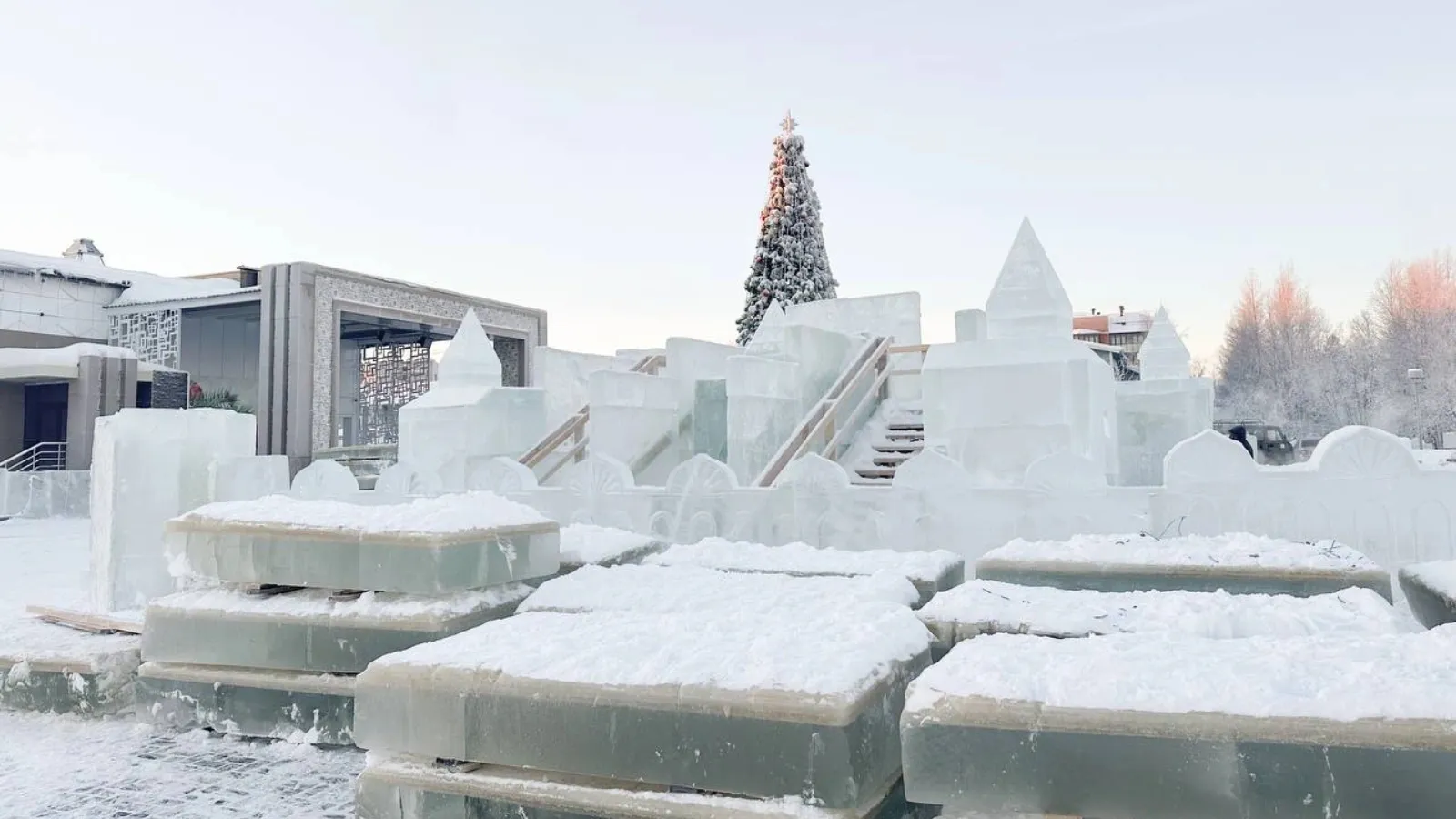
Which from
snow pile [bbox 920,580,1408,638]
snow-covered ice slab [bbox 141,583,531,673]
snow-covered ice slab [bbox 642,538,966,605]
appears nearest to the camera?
snow pile [bbox 920,580,1408,638]

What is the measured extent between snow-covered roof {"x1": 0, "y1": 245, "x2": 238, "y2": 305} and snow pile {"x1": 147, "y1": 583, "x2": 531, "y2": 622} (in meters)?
24.5

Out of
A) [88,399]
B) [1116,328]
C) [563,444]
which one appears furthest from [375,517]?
[1116,328]

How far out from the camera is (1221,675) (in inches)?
68.1

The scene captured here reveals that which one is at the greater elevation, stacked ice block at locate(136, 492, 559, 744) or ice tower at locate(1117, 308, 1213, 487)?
ice tower at locate(1117, 308, 1213, 487)

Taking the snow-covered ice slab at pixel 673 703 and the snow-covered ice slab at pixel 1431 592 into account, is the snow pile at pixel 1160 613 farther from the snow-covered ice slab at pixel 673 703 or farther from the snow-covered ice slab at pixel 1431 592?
the snow-covered ice slab at pixel 673 703

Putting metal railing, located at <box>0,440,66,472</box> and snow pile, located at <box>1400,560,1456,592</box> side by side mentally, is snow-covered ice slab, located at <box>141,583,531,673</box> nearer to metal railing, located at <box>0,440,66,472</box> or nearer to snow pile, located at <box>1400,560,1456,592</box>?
snow pile, located at <box>1400,560,1456,592</box>

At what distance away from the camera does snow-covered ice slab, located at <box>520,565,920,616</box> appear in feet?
9.48

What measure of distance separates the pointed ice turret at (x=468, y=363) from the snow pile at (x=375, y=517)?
647cm

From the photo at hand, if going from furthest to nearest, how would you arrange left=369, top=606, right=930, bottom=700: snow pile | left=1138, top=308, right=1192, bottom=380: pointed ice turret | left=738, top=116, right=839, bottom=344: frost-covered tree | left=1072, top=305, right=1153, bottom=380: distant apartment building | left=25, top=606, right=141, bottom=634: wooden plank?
left=1072, top=305, right=1153, bottom=380: distant apartment building → left=738, top=116, right=839, bottom=344: frost-covered tree → left=1138, top=308, right=1192, bottom=380: pointed ice turret → left=25, top=606, right=141, bottom=634: wooden plank → left=369, top=606, right=930, bottom=700: snow pile

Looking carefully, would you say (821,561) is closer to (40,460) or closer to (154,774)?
A: (154,774)

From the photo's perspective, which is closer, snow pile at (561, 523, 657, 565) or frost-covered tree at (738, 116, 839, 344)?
snow pile at (561, 523, 657, 565)

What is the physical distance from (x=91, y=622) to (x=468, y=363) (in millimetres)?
6034

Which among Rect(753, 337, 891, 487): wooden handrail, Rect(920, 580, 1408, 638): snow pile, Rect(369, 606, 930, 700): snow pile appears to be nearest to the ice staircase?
Rect(753, 337, 891, 487): wooden handrail

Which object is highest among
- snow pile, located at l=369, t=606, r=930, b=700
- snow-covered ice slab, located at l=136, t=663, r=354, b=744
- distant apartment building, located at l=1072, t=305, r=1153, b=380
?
distant apartment building, located at l=1072, t=305, r=1153, b=380
